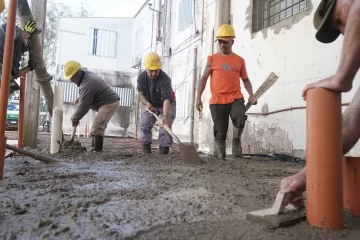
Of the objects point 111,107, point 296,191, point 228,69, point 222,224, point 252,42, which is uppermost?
point 252,42

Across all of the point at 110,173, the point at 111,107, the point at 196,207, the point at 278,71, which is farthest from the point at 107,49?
the point at 196,207

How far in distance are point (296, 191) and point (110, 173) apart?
1691 mm

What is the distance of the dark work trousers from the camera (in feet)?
13.2

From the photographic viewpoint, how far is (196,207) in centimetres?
159

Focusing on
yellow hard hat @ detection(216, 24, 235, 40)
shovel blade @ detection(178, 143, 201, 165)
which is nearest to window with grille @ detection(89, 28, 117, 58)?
yellow hard hat @ detection(216, 24, 235, 40)

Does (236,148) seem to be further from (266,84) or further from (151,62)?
(151,62)

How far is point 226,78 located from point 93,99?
2.09 meters

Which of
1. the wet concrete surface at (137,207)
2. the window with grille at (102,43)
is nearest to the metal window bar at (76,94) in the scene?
the window with grille at (102,43)

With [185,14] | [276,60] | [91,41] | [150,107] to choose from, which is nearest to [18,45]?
[150,107]

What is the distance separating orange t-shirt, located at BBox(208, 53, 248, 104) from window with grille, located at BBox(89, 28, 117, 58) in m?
13.0

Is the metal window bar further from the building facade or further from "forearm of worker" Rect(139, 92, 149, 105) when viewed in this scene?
"forearm of worker" Rect(139, 92, 149, 105)

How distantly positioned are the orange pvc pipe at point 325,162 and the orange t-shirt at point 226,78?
2803 mm

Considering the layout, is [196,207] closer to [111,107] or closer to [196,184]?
[196,184]

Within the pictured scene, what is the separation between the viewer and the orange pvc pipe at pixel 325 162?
1.26 meters
